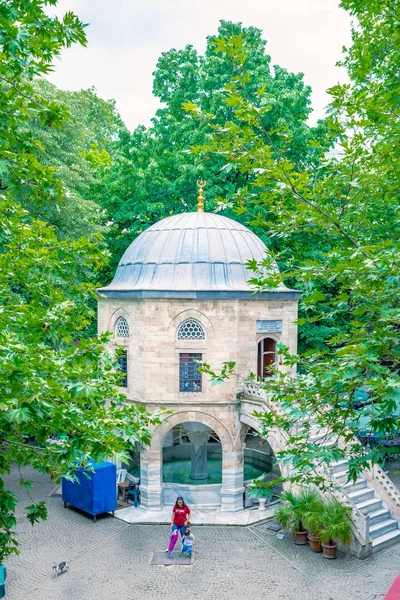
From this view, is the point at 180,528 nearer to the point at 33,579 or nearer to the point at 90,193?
the point at 33,579

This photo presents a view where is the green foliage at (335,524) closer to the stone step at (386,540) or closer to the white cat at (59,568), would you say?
the stone step at (386,540)

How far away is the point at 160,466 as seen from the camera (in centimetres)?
1961

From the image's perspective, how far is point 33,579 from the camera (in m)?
14.2

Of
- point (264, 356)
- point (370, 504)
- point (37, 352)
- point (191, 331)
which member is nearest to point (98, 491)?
point (191, 331)

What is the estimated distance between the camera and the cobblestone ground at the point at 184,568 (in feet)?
44.3

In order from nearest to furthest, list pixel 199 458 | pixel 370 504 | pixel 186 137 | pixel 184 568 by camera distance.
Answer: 1. pixel 184 568
2. pixel 370 504
3. pixel 199 458
4. pixel 186 137

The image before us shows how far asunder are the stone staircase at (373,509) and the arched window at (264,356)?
4.67m

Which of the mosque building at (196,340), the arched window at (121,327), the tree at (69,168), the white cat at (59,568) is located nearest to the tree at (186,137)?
the tree at (69,168)

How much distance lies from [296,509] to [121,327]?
9.43 meters

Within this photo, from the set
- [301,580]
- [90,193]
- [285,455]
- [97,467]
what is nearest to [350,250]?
[285,455]

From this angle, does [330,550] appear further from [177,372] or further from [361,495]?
[177,372]

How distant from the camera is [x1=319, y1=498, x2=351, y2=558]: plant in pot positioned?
15305 millimetres

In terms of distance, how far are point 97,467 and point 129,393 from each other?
312cm

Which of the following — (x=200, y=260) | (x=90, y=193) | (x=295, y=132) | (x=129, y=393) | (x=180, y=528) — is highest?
(x=295, y=132)
